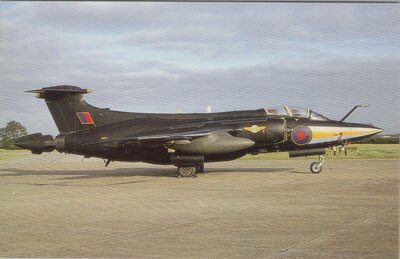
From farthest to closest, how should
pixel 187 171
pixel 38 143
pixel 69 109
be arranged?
Result: 1. pixel 69 109
2. pixel 187 171
3. pixel 38 143

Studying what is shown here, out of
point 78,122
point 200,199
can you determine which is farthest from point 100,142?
point 200,199

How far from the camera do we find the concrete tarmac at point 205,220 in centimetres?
615

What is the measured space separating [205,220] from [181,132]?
29.8 ft

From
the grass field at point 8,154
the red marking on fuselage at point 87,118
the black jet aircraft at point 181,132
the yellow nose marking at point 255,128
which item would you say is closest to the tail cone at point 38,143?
the black jet aircraft at point 181,132

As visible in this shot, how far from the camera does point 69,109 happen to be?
18.2 m

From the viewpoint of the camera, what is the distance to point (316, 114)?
1834 centimetres

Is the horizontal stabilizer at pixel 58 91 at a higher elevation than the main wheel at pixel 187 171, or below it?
higher

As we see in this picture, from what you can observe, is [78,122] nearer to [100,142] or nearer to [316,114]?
[100,142]

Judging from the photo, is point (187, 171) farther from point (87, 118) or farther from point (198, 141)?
point (87, 118)

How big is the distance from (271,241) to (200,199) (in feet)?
16.8

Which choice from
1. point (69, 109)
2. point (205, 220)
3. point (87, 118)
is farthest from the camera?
point (87, 118)

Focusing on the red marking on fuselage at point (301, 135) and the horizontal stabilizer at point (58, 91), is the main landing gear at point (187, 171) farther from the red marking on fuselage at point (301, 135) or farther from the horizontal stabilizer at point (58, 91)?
the horizontal stabilizer at point (58, 91)

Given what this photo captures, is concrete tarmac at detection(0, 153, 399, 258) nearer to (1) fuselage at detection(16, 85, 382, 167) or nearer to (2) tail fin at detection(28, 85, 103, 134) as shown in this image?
(1) fuselage at detection(16, 85, 382, 167)

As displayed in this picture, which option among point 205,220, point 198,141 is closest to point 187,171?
point 198,141
